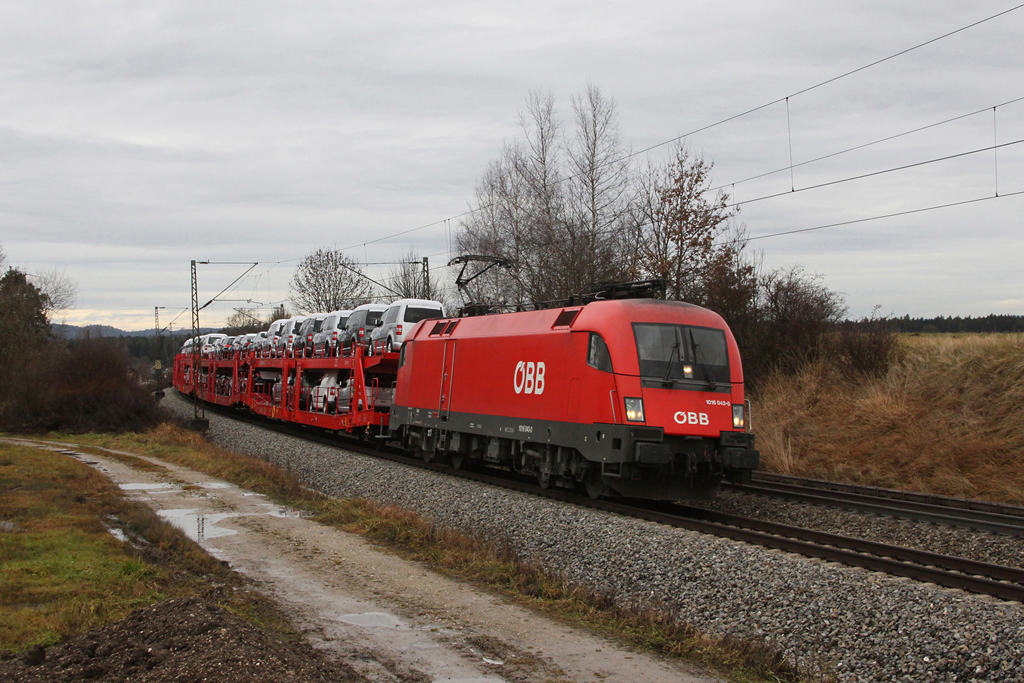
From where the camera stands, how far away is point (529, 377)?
1536 cm

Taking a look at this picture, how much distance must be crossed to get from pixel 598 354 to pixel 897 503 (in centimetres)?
581

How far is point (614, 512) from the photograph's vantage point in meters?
13.2

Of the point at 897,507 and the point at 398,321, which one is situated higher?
the point at 398,321

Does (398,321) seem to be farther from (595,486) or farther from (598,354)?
(598,354)

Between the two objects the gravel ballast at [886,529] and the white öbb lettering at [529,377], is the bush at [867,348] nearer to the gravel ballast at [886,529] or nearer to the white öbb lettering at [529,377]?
the gravel ballast at [886,529]

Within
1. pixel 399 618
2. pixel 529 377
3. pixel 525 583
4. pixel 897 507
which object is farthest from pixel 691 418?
pixel 399 618

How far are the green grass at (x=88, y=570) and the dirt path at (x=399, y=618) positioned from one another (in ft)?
1.65

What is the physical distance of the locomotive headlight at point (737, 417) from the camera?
13383 millimetres

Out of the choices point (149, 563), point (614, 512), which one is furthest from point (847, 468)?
point (149, 563)

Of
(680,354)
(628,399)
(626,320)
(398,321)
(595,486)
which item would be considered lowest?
(595,486)

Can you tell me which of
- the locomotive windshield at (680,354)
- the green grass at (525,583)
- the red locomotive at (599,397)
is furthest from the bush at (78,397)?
the locomotive windshield at (680,354)

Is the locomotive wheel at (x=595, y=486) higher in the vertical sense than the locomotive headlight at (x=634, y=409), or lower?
lower

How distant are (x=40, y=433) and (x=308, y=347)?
39.8ft

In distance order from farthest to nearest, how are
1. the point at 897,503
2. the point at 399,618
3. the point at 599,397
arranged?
the point at 897,503 < the point at 599,397 < the point at 399,618
